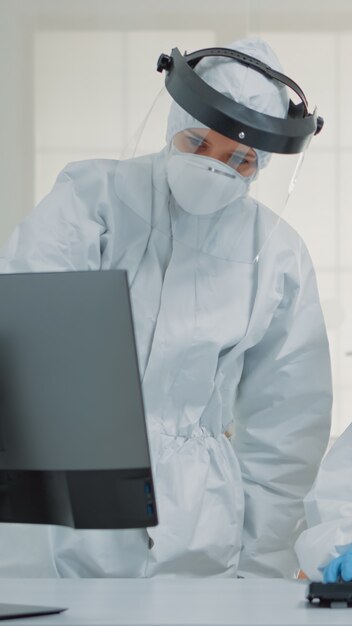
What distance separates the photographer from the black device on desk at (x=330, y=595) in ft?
4.14

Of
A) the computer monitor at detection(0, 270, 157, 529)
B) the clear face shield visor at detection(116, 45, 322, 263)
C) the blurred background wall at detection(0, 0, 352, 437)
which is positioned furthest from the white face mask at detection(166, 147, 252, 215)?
the blurred background wall at detection(0, 0, 352, 437)

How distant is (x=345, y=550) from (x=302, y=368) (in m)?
0.50

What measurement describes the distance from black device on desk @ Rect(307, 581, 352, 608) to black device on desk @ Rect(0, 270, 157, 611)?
27 cm

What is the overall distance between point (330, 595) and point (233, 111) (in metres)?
0.78

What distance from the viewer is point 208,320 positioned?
1.76 metres

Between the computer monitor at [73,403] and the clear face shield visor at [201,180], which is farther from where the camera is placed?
the clear face shield visor at [201,180]

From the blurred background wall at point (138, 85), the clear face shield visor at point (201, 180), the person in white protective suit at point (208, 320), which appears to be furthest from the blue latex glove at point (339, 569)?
the blurred background wall at point (138, 85)

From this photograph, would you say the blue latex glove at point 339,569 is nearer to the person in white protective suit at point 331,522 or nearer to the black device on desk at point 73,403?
the person in white protective suit at point 331,522

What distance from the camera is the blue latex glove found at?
1356 mm

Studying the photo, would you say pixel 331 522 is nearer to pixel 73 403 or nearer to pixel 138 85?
pixel 73 403

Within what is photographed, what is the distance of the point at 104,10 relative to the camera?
3156 mm

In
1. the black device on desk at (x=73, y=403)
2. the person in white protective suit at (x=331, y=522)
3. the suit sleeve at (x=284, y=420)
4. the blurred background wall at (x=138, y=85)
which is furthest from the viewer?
the blurred background wall at (x=138, y=85)

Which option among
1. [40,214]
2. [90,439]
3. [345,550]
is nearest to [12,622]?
[90,439]

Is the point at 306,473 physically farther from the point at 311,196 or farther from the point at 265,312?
the point at 311,196
